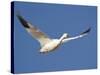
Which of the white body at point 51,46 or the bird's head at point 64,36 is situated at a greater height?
the bird's head at point 64,36

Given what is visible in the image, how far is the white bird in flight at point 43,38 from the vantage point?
7.35ft

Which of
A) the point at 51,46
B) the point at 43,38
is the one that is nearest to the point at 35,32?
the point at 43,38

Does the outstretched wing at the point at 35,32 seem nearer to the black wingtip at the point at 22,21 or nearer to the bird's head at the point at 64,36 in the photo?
the black wingtip at the point at 22,21

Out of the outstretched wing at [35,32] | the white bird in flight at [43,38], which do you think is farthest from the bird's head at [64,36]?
the outstretched wing at [35,32]

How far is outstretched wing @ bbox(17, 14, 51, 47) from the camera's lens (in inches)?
87.4

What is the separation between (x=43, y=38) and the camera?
2.30 meters

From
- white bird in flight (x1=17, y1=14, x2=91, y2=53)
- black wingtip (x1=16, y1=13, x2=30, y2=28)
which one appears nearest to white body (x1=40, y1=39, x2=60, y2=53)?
white bird in flight (x1=17, y1=14, x2=91, y2=53)

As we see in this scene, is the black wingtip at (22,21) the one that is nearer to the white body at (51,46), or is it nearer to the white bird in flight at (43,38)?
the white bird in flight at (43,38)

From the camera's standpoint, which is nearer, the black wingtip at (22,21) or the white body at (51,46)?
the black wingtip at (22,21)

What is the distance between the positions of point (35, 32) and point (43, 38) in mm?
98

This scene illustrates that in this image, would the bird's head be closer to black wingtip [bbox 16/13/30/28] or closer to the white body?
the white body

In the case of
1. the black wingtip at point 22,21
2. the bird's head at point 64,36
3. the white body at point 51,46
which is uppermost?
the black wingtip at point 22,21

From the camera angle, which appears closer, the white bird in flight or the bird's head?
the white bird in flight

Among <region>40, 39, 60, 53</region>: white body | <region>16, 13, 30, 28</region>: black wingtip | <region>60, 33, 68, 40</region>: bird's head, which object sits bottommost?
<region>40, 39, 60, 53</region>: white body
